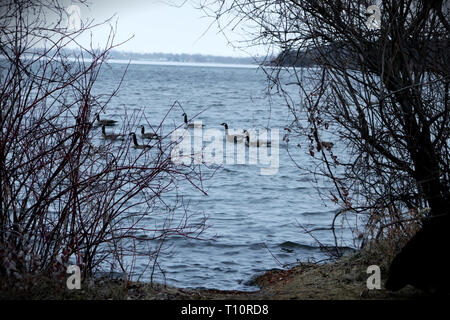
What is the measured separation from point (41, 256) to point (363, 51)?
441 cm

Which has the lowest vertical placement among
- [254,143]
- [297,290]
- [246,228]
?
[297,290]

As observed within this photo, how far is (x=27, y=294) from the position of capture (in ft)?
16.7

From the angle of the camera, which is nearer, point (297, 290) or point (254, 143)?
point (297, 290)

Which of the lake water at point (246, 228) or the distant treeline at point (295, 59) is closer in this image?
the distant treeline at point (295, 59)

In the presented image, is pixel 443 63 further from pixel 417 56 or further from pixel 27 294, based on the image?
pixel 27 294

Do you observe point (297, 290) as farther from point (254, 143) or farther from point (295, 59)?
point (254, 143)

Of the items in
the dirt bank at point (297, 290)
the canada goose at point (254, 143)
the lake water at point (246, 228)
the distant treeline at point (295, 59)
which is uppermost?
the canada goose at point (254, 143)

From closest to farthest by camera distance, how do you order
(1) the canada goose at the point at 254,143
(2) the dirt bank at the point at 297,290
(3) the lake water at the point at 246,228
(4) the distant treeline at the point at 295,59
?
1. (2) the dirt bank at the point at 297,290
2. (4) the distant treeline at the point at 295,59
3. (3) the lake water at the point at 246,228
4. (1) the canada goose at the point at 254,143

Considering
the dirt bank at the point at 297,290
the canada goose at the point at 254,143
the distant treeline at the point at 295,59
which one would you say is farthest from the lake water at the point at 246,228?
the canada goose at the point at 254,143

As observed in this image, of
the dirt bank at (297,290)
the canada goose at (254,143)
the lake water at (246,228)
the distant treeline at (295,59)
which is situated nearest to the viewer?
the dirt bank at (297,290)

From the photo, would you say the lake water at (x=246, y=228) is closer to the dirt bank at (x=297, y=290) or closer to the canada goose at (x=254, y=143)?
the dirt bank at (x=297, y=290)

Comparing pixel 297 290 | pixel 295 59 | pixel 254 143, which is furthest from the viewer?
pixel 254 143

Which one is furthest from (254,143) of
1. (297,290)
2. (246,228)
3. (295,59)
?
(297,290)
